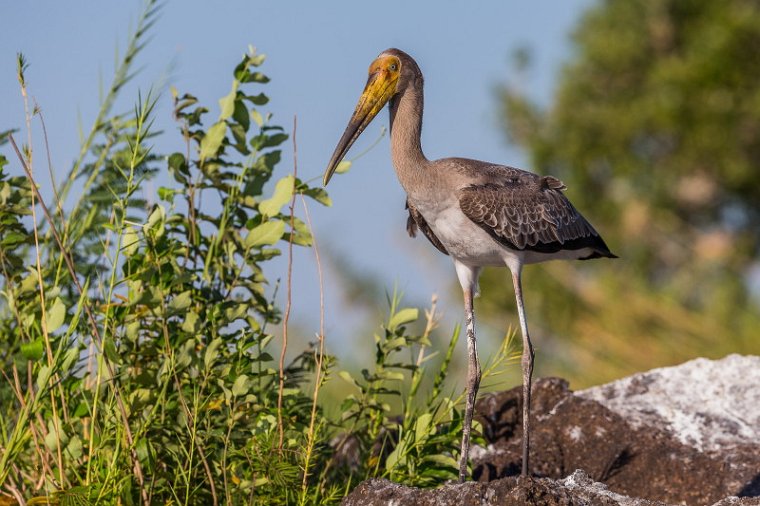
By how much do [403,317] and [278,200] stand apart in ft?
2.61

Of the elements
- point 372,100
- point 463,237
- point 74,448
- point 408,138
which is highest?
point 372,100

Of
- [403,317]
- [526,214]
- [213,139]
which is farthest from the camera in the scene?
[526,214]

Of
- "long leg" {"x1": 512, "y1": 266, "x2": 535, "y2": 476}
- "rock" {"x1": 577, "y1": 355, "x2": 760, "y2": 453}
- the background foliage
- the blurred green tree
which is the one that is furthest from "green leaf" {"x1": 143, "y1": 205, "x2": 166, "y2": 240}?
the blurred green tree

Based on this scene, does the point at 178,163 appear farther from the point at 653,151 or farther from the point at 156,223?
the point at 653,151

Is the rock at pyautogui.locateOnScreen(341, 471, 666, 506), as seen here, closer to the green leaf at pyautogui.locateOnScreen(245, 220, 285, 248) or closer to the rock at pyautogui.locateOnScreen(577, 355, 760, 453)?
the green leaf at pyautogui.locateOnScreen(245, 220, 285, 248)

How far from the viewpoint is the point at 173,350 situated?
4.91 meters

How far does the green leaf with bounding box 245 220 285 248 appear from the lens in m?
5.05

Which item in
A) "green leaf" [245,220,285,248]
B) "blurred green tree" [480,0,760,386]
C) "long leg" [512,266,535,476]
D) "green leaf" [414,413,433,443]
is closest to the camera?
"green leaf" [414,413,433,443]

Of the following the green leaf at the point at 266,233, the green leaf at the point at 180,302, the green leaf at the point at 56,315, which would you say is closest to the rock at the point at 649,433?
the green leaf at the point at 266,233

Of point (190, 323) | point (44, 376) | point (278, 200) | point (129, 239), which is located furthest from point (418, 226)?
point (44, 376)

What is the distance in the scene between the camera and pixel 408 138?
5719 millimetres

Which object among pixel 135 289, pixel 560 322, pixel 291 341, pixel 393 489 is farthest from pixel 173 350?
pixel 560 322

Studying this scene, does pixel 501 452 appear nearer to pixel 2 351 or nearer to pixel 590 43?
pixel 2 351

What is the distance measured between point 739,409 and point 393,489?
8.70ft
